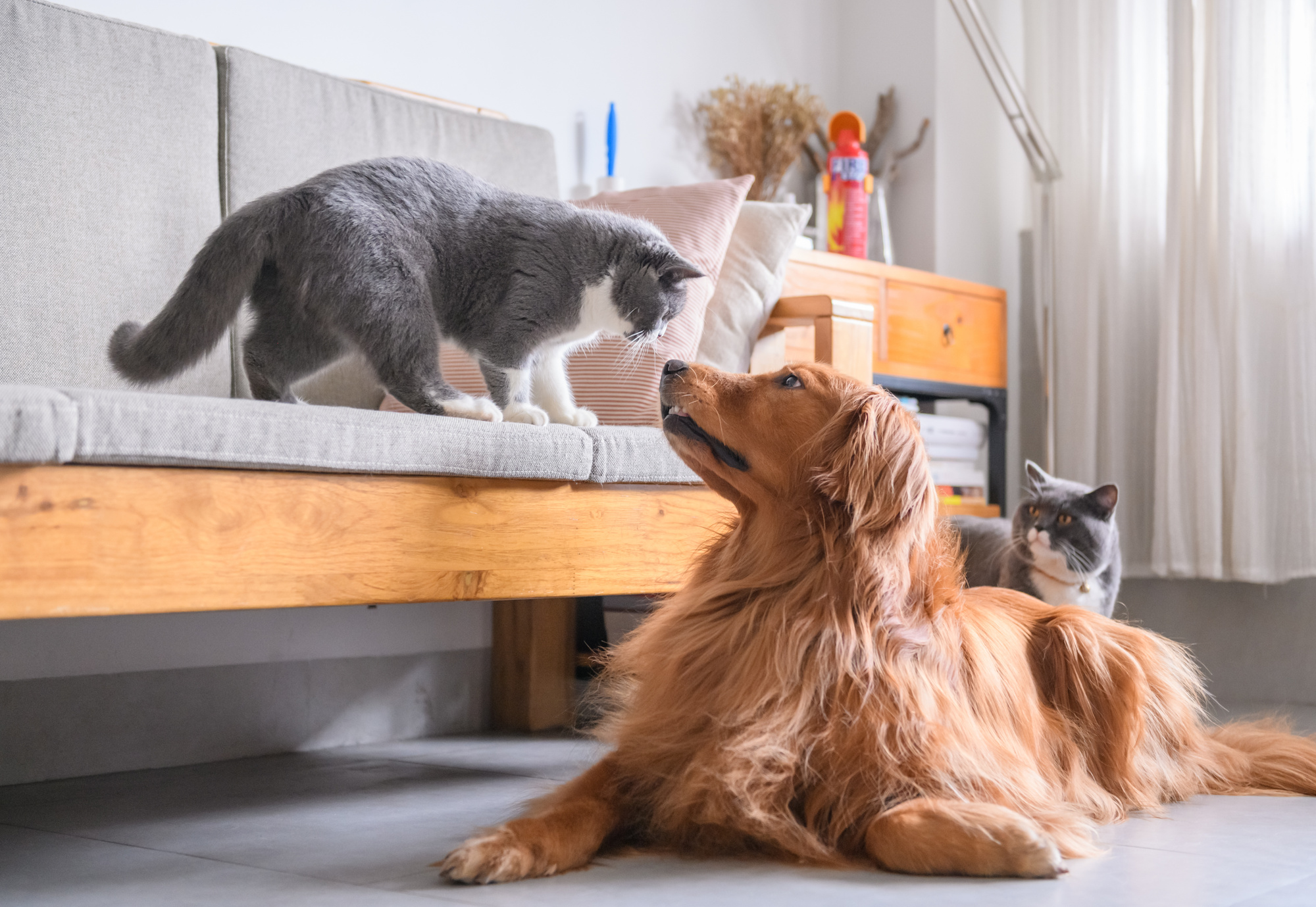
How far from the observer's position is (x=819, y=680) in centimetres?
126

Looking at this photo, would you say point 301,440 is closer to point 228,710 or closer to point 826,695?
point 826,695

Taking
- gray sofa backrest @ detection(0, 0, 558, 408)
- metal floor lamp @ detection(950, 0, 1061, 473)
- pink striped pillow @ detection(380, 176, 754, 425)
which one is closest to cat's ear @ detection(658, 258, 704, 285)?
pink striped pillow @ detection(380, 176, 754, 425)

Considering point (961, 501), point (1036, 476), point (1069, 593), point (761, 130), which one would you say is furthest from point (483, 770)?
point (761, 130)

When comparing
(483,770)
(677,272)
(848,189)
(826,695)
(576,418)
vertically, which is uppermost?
(848,189)

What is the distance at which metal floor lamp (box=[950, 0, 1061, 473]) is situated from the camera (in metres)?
3.10

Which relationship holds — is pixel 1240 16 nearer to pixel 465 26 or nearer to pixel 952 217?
pixel 952 217

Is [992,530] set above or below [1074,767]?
above

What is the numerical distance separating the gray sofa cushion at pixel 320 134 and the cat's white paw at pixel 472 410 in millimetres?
426

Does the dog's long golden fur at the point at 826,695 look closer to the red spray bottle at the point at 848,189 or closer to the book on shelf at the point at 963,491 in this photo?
the book on shelf at the point at 963,491

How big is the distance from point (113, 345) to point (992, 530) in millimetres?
1889

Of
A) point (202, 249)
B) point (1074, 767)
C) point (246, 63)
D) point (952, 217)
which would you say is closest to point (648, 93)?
point (952, 217)

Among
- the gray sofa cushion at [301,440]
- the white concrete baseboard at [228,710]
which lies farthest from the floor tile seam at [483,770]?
the gray sofa cushion at [301,440]

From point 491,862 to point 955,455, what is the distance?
2.22 m

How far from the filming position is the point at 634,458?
1.73 m
